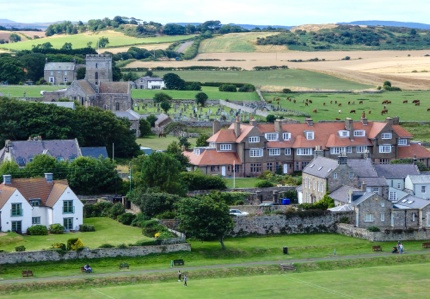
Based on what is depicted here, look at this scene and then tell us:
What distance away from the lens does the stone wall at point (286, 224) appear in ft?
232

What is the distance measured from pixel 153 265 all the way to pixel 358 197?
17733 mm

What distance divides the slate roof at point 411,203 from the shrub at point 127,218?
17.9m

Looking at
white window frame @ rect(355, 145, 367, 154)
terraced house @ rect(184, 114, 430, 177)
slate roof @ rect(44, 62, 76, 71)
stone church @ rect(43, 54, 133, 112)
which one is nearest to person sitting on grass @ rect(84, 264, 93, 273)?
terraced house @ rect(184, 114, 430, 177)

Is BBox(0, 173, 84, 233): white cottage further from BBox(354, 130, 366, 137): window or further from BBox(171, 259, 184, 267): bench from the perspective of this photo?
BBox(354, 130, 366, 137): window

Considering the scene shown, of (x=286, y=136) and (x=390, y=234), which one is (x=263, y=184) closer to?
(x=286, y=136)

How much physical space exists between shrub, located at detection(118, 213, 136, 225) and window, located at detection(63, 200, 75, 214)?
13.9ft

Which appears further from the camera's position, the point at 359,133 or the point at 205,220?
the point at 359,133

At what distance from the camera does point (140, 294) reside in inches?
2149

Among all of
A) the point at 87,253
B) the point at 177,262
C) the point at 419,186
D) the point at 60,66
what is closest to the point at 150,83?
the point at 60,66

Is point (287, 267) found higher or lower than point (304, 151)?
lower

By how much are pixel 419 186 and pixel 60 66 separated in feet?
334

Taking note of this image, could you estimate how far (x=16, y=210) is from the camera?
223ft

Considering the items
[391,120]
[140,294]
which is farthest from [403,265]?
[391,120]

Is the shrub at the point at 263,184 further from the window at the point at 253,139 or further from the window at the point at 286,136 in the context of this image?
the window at the point at 286,136
